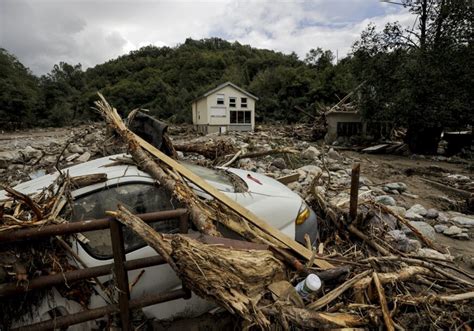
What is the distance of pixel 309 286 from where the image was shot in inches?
86.9

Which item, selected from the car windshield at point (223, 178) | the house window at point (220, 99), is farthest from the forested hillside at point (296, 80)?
the house window at point (220, 99)

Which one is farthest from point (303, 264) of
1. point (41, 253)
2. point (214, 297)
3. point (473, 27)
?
point (473, 27)

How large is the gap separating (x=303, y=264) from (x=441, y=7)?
16951 mm

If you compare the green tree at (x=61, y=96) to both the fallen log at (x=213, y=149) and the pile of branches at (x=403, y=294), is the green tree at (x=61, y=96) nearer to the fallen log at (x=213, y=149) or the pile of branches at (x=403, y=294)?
the fallen log at (x=213, y=149)

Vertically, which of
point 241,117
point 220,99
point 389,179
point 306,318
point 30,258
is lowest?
point 389,179

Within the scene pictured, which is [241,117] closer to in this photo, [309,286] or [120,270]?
[309,286]

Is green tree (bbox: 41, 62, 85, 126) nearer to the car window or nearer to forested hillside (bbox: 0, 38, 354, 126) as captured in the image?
forested hillside (bbox: 0, 38, 354, 126)

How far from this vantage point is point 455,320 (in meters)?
2.44

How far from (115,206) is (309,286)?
5.48ft

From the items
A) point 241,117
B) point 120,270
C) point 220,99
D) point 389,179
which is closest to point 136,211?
point 120,270

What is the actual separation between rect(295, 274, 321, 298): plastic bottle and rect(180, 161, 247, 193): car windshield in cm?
116

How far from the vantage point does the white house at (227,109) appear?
3069 cm

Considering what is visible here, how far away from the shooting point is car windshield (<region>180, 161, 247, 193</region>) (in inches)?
124

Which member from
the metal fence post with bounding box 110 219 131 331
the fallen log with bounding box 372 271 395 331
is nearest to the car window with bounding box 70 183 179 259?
the metal fence post with bounding box 110 219 131 331
